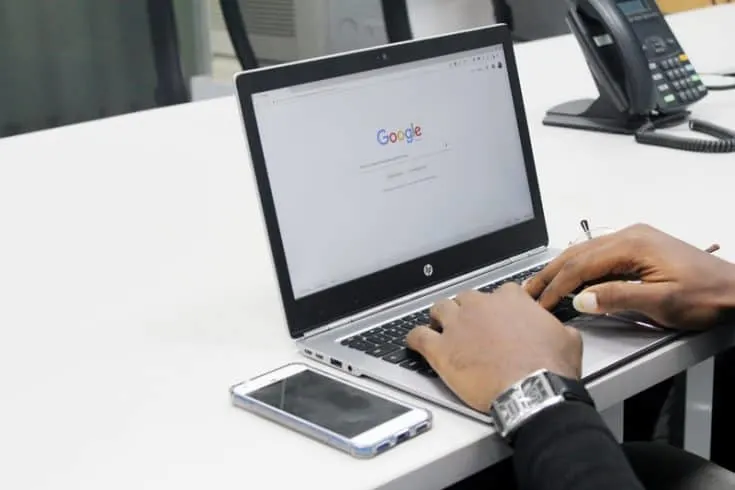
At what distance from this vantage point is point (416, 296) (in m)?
1.08

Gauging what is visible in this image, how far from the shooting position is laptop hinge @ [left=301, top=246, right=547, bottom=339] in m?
1.01

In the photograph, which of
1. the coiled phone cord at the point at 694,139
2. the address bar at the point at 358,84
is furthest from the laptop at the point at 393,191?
the coiled phone cord at the point at 694,139

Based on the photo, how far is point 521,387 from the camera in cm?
84

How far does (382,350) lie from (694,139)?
0.87 meters

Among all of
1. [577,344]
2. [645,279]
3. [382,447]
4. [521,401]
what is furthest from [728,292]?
[382,447]

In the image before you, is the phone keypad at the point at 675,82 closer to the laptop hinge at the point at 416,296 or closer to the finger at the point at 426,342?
the laptop hinge at the point at 416,296

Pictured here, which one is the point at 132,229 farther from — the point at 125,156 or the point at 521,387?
the point at 521,387

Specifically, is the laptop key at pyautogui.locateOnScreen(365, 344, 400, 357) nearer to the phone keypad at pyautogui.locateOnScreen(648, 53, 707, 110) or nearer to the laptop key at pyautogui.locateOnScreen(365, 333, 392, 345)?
the laptop key at pyautogui.locateOnScreen(365, 333, 392, 345)

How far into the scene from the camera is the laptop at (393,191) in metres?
0.98

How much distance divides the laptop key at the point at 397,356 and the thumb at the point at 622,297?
0.54 ft

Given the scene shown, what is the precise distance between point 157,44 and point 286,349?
223 cm

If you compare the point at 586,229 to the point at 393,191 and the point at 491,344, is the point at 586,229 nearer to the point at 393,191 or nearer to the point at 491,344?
the point at 393,191

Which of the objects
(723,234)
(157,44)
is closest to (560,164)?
(723,234)

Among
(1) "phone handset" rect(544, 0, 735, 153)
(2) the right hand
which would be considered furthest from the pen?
(1) "phone handset" rect(544, 0, 735, 153)
